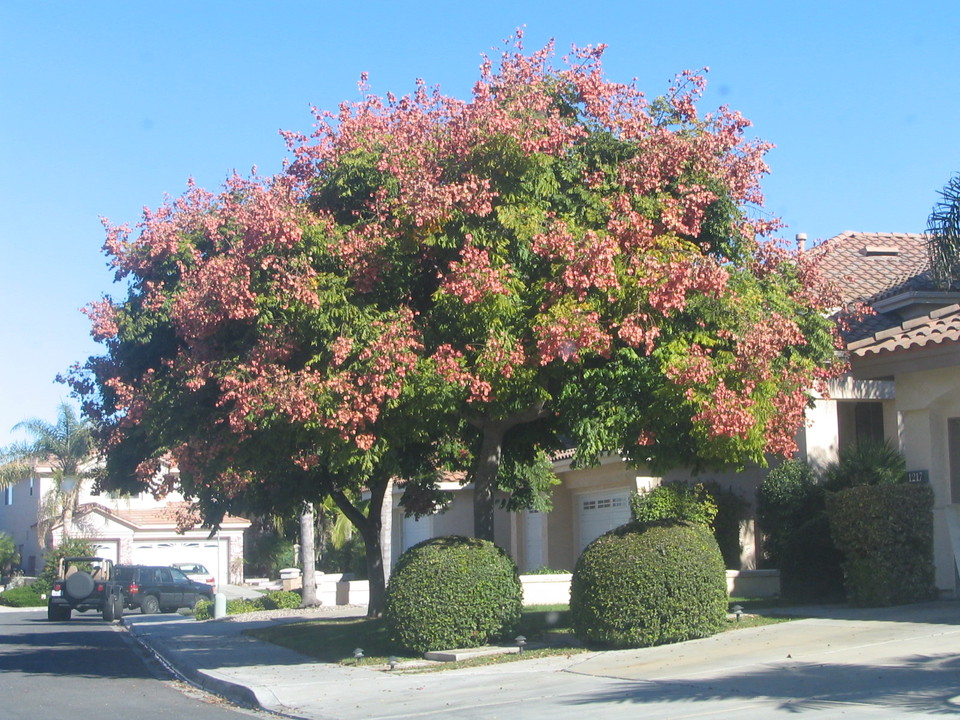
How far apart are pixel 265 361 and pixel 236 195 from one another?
346cm

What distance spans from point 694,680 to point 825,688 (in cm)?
137

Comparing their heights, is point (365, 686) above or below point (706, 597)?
below

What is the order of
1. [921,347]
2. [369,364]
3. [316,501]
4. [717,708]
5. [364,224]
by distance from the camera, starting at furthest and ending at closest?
[316,501]
[921,347]
[364,224]
[369,364]
[717,708]

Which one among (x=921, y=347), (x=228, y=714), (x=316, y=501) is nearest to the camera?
(x=228, y=714)

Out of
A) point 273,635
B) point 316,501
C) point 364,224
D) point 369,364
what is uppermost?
point 364,224

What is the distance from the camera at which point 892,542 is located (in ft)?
48.8

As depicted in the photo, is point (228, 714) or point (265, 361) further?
point (265, 361)

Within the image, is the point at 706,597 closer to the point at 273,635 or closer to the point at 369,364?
the point at 369,364

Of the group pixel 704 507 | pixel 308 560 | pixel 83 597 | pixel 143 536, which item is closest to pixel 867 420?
pixel 704 507

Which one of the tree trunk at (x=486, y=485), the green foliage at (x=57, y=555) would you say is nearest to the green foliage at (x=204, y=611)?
the green foliage at (x=57, y=555)

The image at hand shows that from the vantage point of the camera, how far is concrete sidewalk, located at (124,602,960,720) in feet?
31.4

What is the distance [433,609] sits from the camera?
1378 cm

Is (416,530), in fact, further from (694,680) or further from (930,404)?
(694,680)

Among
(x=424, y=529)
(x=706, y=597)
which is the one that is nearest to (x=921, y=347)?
(x=706, y=597)
